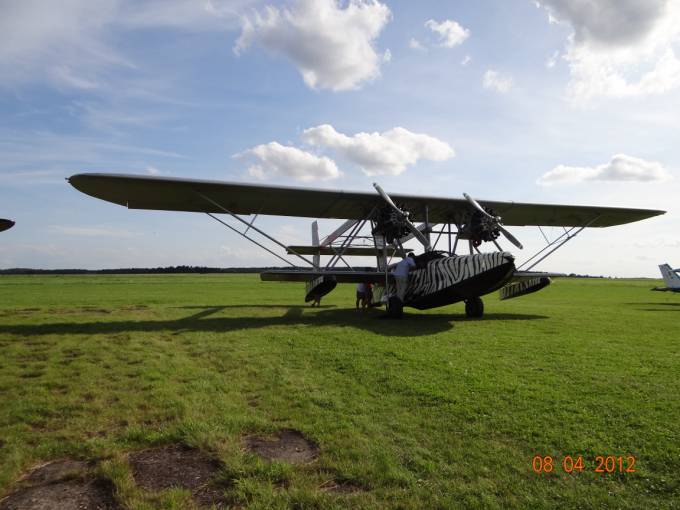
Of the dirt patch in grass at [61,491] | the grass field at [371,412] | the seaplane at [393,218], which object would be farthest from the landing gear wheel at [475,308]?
the dirt patch in grass at [61,491]

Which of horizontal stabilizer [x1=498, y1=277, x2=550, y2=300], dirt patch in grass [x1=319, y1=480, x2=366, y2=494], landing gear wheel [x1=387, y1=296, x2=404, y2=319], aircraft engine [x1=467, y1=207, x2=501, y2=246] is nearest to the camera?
dirt patch in grass [x1=319, y1=480, x2=366, y2=494]

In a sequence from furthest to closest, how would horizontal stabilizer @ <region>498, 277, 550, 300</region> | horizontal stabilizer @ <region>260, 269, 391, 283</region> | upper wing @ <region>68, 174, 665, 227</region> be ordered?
horizontal stabilizer @ <region>498, 277, 550, 300</region> < horizontal stabilizer @ <region>260, 269, 391, 283</region> < upper wing @ <region>68, 174, 665, 227</region>

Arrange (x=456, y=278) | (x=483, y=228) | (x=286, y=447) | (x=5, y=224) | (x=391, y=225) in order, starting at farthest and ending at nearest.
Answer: (x=483, y=228) < (x=391, y=225) < (x=456, y=278) < (x=5, y=224) < (x=286, y=447)

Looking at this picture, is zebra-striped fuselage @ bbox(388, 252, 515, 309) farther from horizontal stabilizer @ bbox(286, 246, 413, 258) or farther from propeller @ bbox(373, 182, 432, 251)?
horizontal stabilizer @ bbox(286, 246, 413, 258)

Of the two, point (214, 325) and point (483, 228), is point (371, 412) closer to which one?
point (214, 325)

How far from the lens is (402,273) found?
49.2 ft

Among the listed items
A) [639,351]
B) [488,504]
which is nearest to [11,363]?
[488,504]

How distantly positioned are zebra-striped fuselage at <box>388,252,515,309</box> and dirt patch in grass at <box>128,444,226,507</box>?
33.9ft

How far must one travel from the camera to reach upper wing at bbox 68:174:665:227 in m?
13.1

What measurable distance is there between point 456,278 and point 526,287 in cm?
615

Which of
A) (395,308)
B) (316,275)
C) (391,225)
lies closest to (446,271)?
(395,308)

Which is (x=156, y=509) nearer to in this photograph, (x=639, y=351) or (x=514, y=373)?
(x=514, y=373)
